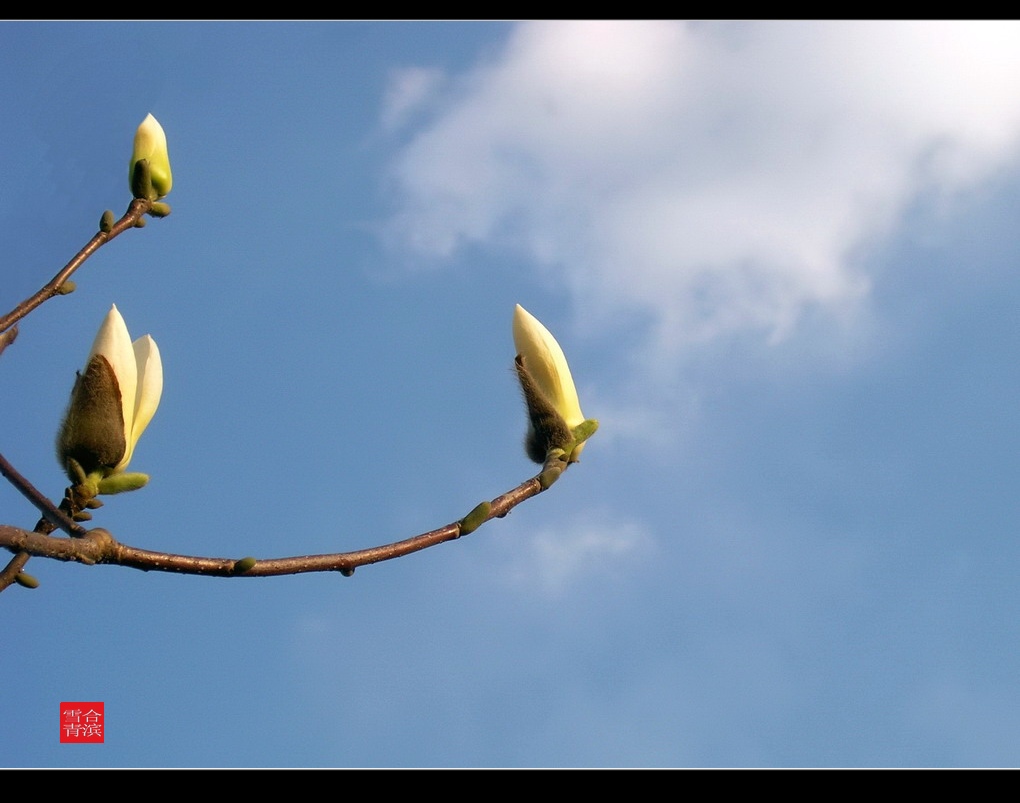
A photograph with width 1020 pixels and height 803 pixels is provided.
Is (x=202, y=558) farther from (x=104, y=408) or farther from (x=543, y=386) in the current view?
(x=543, y=386)

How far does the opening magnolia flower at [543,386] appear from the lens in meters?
1.86

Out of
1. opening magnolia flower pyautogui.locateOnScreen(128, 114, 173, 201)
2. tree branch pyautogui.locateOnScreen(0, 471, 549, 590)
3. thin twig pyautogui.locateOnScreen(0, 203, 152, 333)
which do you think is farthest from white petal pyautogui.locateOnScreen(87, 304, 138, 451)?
opening magnolia flower pyautogui.locateOnScreen(128, 114, 173, 201)

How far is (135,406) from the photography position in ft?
5.19

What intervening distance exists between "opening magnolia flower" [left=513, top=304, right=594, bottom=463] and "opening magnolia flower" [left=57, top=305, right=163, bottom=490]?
2.28ft

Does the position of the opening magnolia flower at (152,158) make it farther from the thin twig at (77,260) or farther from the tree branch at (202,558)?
the tree branch at (202,558)

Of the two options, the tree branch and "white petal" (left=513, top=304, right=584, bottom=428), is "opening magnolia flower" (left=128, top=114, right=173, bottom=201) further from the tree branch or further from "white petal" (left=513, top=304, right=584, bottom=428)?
the tree branch

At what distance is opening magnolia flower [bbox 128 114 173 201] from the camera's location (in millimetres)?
1884

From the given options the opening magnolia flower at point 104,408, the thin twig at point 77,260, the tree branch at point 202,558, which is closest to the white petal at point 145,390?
the opening magnolia flower at point 104,408

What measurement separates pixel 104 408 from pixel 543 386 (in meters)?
0.79

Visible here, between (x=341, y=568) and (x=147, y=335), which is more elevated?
(x=147, y=335)
